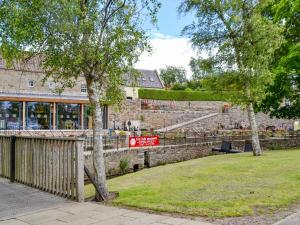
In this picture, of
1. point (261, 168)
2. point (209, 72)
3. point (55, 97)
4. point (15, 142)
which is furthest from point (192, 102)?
point (15, 142)

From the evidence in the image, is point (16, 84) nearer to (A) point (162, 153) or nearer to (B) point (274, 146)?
(A) point (162, 153)

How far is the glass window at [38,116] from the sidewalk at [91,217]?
2427 cm

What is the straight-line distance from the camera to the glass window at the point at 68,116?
31.3m

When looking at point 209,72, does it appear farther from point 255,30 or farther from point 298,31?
point 298,31

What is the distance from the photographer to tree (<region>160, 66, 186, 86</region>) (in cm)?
8494

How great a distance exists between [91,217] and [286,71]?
18619mm

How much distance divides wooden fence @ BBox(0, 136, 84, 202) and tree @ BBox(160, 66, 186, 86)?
7554 centimetres

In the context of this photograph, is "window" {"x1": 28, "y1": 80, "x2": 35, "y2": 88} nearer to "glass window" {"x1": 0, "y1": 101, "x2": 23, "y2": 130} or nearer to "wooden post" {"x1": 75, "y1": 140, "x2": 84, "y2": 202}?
"glass window" {"x1": 0, "y1": 101, "x2": 23, "y2": 130}

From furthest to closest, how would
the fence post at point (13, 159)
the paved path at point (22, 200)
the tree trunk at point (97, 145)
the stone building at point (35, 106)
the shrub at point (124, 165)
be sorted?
the stone building at point (35, 106) → the shrub at point (124, 165) → the fence post at point (13, 159) → the tree trunk at point (97, 145) → the paved path at point (22, 200)

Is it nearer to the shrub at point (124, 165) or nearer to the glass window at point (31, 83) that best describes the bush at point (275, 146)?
the shrub at point (124, 165)

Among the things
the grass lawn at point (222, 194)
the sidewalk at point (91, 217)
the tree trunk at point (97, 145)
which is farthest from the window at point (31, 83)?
the sidewalk at point (91, 217)

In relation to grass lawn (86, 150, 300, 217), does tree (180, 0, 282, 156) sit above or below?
above

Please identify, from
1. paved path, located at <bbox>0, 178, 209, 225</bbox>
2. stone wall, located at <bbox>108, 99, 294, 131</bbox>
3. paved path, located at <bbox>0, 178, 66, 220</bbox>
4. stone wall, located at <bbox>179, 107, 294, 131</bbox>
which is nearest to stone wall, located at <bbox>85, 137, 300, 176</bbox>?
paved path, located at <bbox>0, 178, 66, 220</bbox>

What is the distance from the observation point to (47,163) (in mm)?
8227
